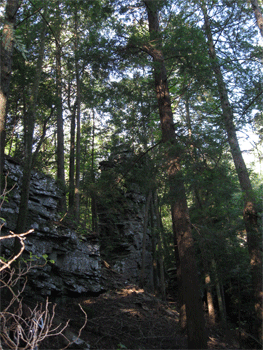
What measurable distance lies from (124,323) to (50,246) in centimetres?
312

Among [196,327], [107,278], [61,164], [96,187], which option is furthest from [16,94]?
[196,327]

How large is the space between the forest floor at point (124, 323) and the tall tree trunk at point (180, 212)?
5.23 ft

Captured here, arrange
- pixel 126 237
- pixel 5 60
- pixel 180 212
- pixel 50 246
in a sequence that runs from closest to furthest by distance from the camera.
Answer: pixel 5 60 < pixel 180 212 < pixel 50 246 < pixel 126 237

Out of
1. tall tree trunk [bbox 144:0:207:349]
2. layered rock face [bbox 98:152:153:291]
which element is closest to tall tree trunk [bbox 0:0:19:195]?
tall tree trunk [bbox 144:0:207:349]

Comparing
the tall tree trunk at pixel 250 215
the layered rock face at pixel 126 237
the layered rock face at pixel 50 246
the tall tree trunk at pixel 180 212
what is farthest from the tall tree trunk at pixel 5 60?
the layered rock face at pixel 126 237

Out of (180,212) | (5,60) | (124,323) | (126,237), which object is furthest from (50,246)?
(126,237)

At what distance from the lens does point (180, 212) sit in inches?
276

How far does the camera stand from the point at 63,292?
7625mm

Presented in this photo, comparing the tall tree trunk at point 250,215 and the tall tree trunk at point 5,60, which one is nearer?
the tall tree trunk at point 5,60

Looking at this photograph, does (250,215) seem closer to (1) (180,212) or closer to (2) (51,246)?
(1) (180,212)

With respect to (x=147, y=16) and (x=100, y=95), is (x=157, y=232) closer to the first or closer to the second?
(x=100, y=95)

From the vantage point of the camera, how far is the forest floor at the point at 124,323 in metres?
6.29

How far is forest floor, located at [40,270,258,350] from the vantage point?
6289 millimetres

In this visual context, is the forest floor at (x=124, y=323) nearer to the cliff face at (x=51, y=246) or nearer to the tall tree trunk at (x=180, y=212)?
the cliff face at (x=51, y=246)
